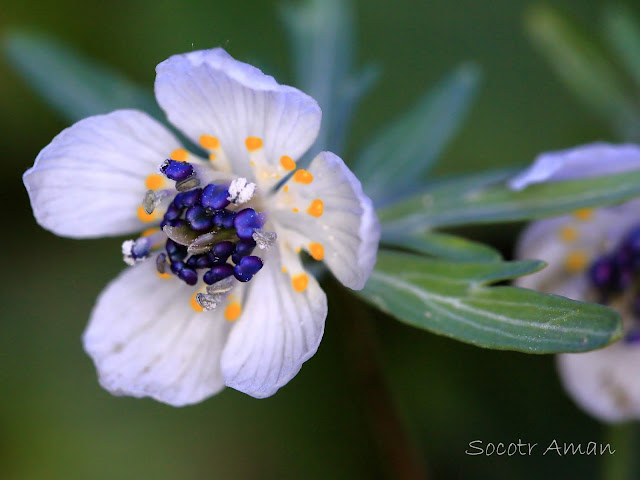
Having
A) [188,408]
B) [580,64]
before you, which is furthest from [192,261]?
[580,64]

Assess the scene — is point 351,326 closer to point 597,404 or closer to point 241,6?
point 597,404

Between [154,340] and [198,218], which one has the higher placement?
[198,218]

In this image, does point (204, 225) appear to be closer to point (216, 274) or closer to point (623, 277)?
point (216, 274)

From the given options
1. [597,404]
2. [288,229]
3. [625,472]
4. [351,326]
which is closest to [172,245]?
[288,229]

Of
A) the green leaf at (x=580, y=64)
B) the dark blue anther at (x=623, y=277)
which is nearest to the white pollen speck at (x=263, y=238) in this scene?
the dark blue anther at (x=623, y=277)

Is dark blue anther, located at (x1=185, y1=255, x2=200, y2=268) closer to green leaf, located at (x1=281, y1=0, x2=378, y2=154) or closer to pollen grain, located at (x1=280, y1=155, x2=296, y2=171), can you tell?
pollen grain, located at (x1=280, y1=155, x2=296, y2=171)

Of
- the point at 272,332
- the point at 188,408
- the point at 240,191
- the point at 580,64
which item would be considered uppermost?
the point at 580,64

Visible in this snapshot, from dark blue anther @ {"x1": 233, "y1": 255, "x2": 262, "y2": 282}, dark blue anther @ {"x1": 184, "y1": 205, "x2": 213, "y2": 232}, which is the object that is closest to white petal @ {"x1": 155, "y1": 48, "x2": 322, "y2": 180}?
dark blue anther @ {"x1": 184, "y1": 205, "x2": 213, "y2": 232}
